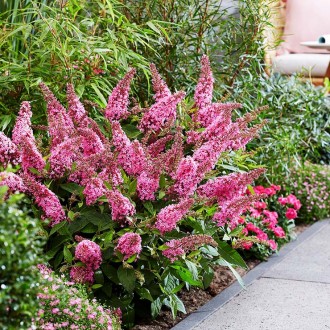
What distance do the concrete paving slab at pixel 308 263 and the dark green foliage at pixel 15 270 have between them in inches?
86.2

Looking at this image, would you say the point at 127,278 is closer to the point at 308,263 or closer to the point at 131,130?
the point at 131,130

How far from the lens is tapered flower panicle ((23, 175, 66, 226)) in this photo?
9.14 ft

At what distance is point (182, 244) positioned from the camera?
9.22 feet

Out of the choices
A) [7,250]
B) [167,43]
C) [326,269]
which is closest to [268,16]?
[167,43]

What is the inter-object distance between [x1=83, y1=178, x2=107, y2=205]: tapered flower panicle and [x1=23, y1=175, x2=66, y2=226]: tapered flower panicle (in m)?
0.10

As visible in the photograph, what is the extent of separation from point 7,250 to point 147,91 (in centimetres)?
245

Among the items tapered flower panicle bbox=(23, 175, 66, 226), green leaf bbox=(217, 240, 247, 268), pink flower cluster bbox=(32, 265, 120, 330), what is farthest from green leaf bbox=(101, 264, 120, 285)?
green leaf bbox=(217, 240, 247, 268)

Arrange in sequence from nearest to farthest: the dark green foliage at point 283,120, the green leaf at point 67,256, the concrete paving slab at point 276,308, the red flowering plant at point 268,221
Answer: the green leaf at point 67,256
the concrete paving slab at point 276,308
the red flowering plant at point 268,221
the dark green foliage at point 283,120

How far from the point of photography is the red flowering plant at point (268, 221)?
410 centimetres

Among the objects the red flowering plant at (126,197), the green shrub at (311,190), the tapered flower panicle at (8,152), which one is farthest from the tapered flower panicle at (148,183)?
the green shrub at (311,190)

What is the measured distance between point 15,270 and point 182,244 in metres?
1.10

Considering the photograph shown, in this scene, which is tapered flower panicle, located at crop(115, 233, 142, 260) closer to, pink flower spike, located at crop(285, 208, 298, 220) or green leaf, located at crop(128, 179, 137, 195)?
green leaf, located at crop(128, 179, 137, 195)

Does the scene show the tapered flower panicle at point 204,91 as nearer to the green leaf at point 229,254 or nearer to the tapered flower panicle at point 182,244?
the green leaf at point 229,254

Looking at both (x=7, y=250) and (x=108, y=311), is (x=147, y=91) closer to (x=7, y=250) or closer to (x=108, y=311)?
(x=108, y=311)
